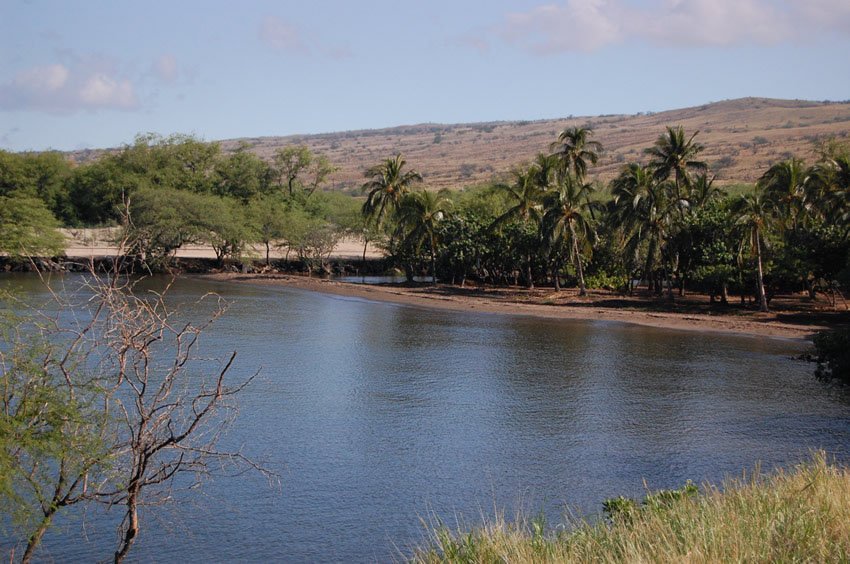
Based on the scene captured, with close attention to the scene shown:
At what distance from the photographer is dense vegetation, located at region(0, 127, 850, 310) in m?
51.2

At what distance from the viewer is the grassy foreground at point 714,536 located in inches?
423

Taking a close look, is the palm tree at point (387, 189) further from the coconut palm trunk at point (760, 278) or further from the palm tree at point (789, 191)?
the coconut palm trunk at point (760, 278)

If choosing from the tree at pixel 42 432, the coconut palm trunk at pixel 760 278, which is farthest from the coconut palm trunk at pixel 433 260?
the tree at pixel 42 432

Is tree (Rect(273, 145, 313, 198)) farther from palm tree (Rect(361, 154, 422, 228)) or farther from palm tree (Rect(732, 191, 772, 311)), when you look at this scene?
palm tree (Rect(732, 191, 772, 311))

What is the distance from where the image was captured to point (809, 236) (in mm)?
49031

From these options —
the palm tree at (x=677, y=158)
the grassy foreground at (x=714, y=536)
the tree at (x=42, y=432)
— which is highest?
the palm tree at (x=677, y=158)

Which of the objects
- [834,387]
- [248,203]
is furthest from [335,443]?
[248,203]

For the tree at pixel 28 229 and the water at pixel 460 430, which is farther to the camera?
the tree at pixel 28 229

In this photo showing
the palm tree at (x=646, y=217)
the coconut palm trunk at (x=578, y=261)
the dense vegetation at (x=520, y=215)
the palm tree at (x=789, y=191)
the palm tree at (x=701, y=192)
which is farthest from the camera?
the palm tree at (x=701, y=192)

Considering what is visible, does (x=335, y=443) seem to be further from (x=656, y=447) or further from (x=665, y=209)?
(x=665, y=209)

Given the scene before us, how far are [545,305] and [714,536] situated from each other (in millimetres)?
47233

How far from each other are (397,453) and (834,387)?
17.6m

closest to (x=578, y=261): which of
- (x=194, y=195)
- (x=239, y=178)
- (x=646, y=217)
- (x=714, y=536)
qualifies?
(x=646, y=217)

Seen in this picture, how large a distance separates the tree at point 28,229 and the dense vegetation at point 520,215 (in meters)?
0.21
